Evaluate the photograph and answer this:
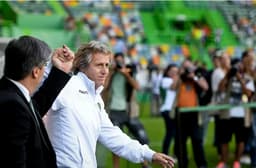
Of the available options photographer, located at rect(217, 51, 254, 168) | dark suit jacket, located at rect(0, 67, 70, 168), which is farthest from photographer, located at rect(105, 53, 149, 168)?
dark suit jacket, located at rect(0, 67, 70, 168)

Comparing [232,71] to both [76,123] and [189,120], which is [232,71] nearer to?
[189,120]

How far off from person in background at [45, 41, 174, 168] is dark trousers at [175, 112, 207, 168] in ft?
17.9

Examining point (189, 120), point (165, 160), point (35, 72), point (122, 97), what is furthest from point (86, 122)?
point (189, 120)

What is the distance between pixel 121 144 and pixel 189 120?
5681mm

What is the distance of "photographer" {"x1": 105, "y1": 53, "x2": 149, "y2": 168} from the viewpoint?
10.1m

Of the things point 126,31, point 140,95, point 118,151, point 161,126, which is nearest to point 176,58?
point 126,31

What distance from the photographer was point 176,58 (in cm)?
3609

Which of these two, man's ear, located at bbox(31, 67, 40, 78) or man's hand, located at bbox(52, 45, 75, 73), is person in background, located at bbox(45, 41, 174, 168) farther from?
man's ear, located at bbox(31, 67, 40, 78)

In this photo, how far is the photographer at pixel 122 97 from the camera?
10109 millimetres

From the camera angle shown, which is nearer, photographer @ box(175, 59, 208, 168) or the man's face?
the man's face

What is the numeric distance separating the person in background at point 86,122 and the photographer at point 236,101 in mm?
6111

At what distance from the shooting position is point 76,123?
4426 mm

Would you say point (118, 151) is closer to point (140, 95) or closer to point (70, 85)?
point (70, 85)

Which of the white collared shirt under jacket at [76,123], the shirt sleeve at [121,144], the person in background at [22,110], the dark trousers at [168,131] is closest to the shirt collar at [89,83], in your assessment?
the white collared shirt under jacket at [76,123]
